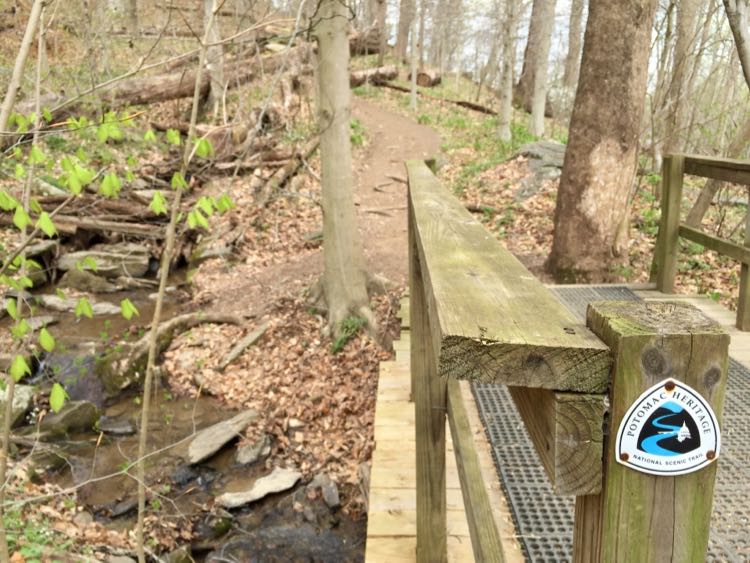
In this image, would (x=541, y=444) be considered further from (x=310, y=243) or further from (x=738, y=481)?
(x=310, y=243)

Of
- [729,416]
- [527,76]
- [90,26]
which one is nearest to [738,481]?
[729,416]

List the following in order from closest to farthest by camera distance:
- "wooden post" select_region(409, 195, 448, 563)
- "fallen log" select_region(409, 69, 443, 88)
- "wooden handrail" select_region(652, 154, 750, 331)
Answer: "wooden post" select_region(409, 195, 448, 563) < "wooden handrail" select_region(652, 154, 750, 331) < "fallen log" select_region(409, 69, 443, 88)

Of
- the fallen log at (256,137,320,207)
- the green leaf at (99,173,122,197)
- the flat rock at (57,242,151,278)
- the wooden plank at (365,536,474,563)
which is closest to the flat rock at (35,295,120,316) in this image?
the flat rock at (57,242,151,278)

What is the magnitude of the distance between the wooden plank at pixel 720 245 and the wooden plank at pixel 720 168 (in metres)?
0.48

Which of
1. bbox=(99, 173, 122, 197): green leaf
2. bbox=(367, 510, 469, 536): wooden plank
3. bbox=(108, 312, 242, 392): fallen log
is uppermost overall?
bbox=(99, 173, 122, 197): green leaf

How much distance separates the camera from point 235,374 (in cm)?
718

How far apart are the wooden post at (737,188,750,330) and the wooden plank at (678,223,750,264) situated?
0.06m

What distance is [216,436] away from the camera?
6.03 metres

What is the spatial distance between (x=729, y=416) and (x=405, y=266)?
5.58m

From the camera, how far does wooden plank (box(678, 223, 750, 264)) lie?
432 centimetres

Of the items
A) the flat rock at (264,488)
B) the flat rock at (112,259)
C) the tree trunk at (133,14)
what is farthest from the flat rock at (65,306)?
the tree trunk at (133,14)

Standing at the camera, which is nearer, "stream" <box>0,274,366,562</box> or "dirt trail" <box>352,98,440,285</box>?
"stream" <box>0,274,366,562</box>

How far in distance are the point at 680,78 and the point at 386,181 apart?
598 centimetres

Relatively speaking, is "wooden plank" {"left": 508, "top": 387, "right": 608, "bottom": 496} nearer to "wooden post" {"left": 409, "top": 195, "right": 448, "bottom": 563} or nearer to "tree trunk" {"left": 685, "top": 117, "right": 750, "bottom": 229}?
"wooden post" {"left": 409, "top": 195, "right": 448, "bottom": 563}
